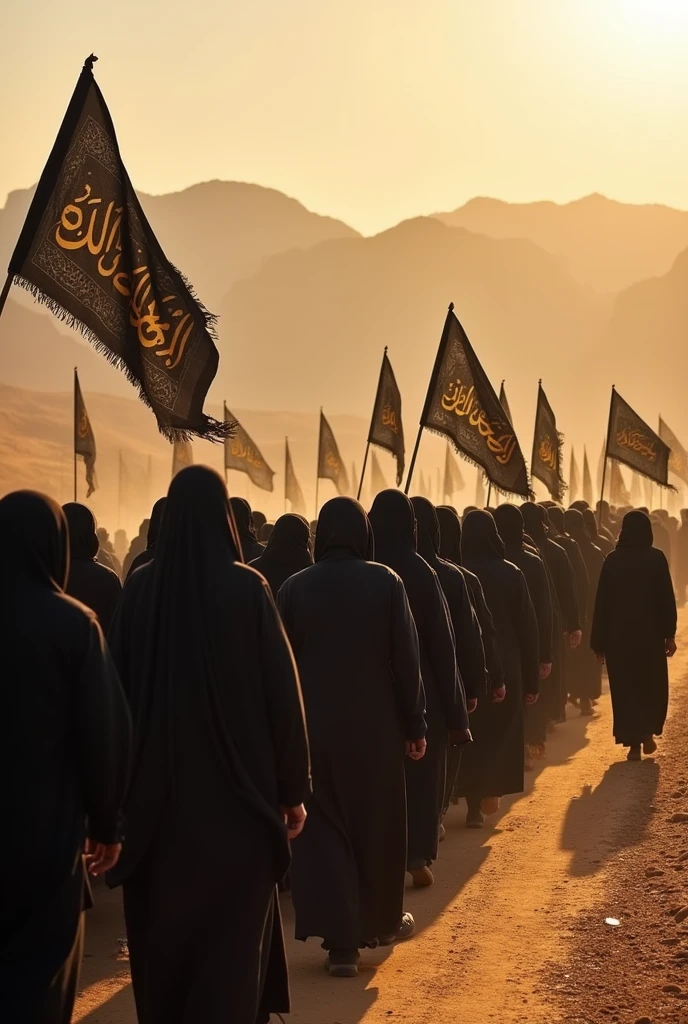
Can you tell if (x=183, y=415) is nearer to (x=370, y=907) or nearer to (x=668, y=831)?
(x=370, y=907)

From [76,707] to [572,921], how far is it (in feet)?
12.4

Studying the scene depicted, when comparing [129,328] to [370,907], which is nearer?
[370,907]

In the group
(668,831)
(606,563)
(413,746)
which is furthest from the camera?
(606,563)

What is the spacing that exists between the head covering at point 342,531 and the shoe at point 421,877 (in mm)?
2131

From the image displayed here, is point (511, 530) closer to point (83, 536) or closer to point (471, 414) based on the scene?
point (471, 414)

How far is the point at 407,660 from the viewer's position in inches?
230

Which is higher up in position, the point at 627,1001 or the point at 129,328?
the point at 129,328

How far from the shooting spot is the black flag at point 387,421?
1605 cm

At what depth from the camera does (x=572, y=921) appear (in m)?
6.67

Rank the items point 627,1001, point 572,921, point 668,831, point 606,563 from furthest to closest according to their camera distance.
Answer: point 606,563 → point 668,831 → point 572,921 → point 627,1001

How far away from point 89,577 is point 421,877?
2.30 m

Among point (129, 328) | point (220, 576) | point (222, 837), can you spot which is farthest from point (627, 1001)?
point (129, 328)

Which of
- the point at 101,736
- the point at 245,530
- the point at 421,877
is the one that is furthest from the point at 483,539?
the point at 101,736

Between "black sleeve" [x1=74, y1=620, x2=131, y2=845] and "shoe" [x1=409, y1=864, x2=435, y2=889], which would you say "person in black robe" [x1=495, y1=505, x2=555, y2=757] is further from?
"black sleeve" [x1=74, y1=620, x2=131, y2=845]
